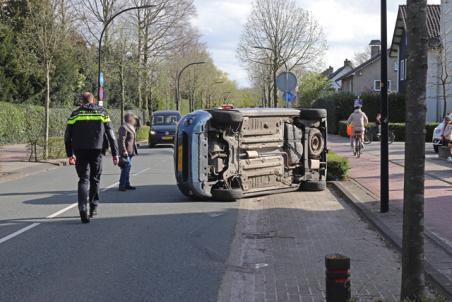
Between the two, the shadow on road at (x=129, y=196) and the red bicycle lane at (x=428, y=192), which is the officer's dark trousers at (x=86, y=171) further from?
the red bicycle lane at (x=428, y=192)

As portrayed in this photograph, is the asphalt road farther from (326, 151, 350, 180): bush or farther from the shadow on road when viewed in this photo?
(326, 151, 350, 180): bush

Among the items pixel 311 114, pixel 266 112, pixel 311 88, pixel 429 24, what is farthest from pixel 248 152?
pixel 311 88

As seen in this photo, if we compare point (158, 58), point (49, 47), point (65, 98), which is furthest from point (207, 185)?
point (158, 58)

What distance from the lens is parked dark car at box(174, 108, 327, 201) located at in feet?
34.4

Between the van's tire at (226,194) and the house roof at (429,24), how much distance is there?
30550mm

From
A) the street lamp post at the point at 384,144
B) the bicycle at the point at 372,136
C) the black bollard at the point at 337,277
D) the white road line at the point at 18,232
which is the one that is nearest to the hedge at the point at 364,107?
the bicycle at the point at 372,136

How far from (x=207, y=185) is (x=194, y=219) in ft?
5.53

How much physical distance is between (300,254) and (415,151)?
2712 mm

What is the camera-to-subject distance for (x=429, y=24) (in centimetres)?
4219

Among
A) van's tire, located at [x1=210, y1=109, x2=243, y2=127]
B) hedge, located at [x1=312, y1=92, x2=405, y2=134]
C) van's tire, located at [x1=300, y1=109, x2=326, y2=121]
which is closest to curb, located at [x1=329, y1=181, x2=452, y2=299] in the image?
van's tire, located at [x1=300, y1=109, x2=326, y2=121]

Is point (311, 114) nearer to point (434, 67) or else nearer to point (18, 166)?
point (18, 166)

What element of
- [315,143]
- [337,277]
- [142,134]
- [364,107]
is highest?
[364,107]

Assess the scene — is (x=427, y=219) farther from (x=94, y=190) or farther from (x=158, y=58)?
(x=158, y=58)

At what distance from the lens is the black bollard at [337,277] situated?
4.45 metres
